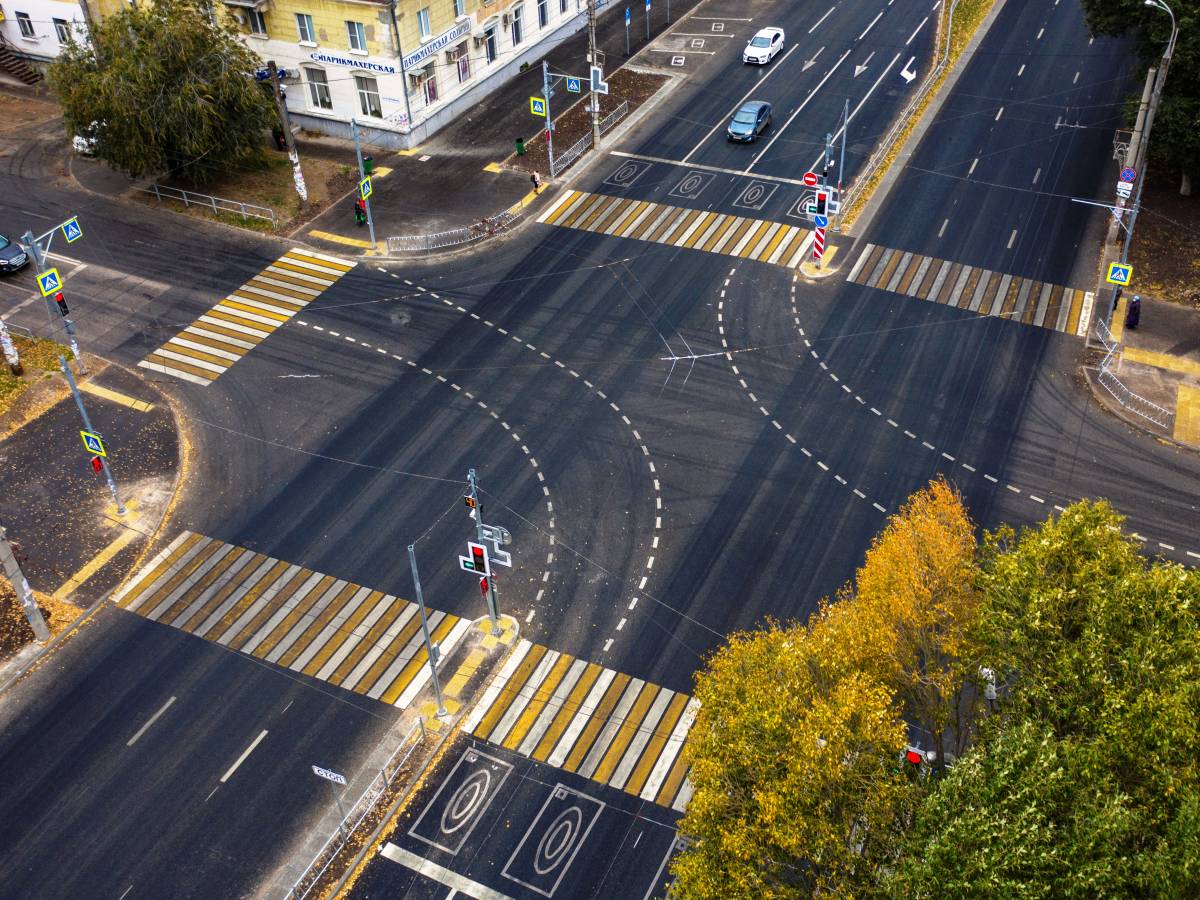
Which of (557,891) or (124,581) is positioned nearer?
(557,891)

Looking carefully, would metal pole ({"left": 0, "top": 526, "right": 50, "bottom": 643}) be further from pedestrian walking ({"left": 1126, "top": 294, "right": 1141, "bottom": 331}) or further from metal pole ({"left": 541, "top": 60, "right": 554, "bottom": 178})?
pedestrian walking ({"left": 1126, "top": 294, "right": 1141, "bottom": 331})

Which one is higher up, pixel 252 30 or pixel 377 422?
pixel 252 30

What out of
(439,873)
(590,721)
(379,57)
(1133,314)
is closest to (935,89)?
(1133,314)

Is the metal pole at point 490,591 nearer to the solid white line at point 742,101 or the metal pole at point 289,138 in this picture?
the metal pole at point 289,138

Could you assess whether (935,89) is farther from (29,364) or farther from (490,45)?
(29,364)

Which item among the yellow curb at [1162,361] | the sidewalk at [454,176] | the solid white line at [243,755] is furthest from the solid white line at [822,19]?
the solid white line at [243,755]

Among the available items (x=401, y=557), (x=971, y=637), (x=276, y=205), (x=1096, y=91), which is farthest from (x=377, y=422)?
(x=1096, y=91)

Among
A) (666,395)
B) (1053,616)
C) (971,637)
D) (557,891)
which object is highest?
(1053,616)

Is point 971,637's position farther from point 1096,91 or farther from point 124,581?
point 1096,91
